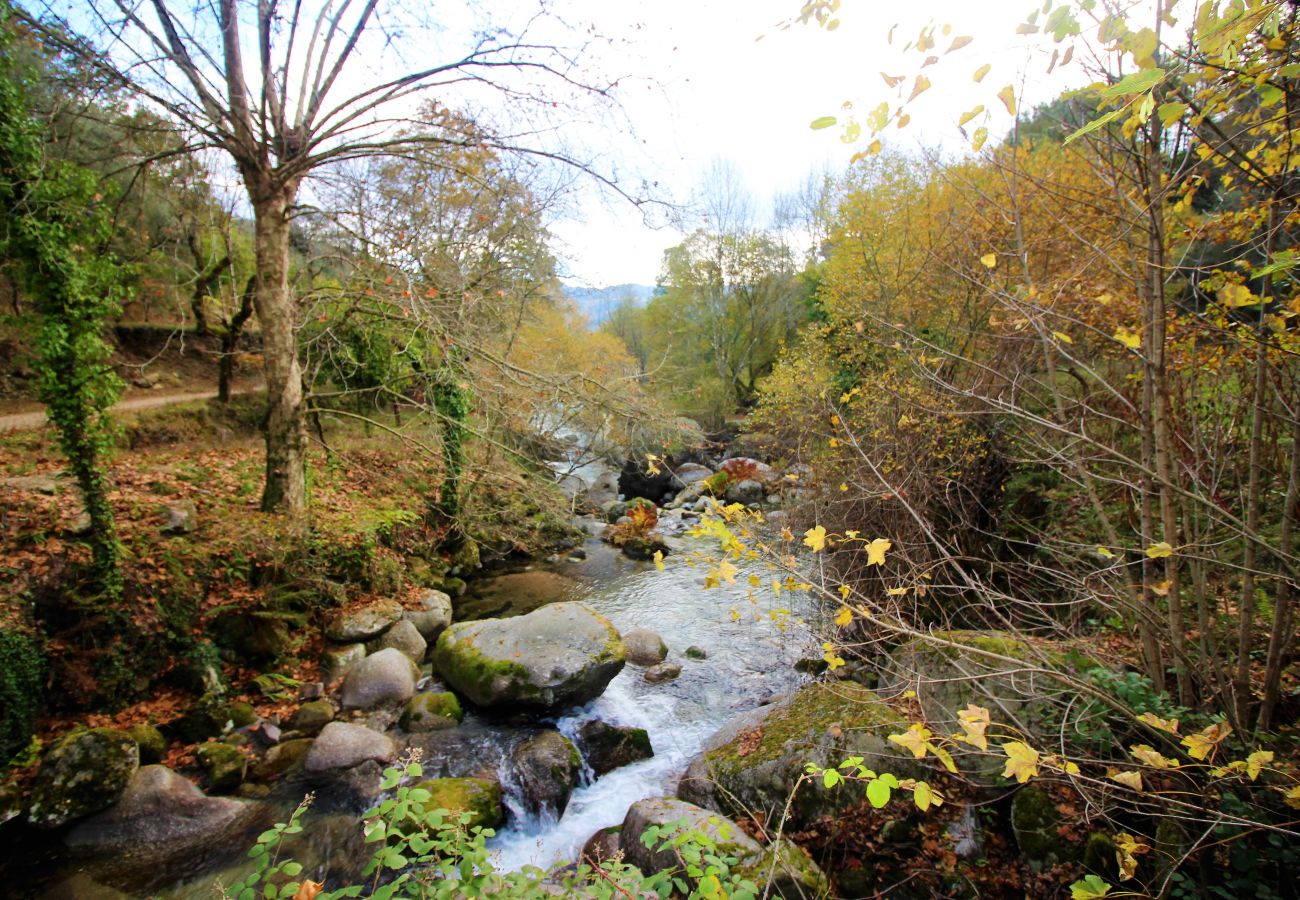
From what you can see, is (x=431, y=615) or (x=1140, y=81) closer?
(x=1140, y=81)

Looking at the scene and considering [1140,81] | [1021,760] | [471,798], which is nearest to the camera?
[1140,81]

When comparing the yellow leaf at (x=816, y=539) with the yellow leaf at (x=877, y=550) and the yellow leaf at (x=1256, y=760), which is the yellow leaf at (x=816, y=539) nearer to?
the yellow leaf at (x=877, y=550)

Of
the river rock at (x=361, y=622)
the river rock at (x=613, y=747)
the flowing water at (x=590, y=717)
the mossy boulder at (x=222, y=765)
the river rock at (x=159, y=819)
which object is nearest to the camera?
the flowing water at (x=590, y=717)

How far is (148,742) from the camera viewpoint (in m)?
4.91

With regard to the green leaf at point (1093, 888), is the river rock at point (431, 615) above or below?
below

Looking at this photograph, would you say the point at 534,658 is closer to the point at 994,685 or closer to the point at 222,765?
the point at 222,765

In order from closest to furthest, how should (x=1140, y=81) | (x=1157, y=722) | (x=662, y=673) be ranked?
(x=1140, y=81), (x=1157, y=722), (x=662, y=673)

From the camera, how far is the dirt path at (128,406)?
9.21 meters

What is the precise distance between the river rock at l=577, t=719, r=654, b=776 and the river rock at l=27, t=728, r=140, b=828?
3.68 metres

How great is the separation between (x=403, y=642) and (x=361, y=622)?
57 centimetres

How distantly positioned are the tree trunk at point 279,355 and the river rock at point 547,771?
420 centimetres

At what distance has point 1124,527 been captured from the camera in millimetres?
5324

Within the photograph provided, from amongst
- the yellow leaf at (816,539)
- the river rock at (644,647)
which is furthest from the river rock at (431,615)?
the yellow leaf at (816,539)

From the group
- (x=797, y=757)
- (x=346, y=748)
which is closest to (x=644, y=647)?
(x=797, y=757)
